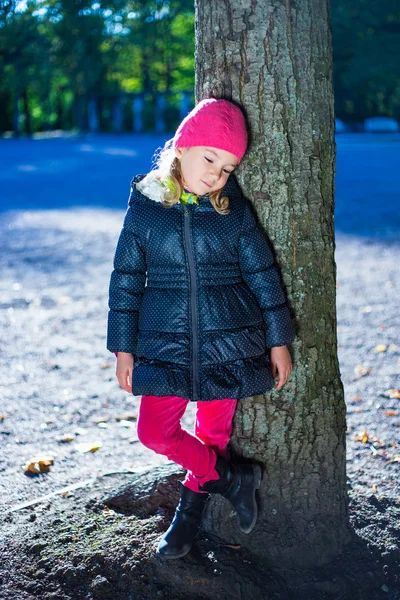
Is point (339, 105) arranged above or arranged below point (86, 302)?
above

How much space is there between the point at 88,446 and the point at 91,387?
2.94ft

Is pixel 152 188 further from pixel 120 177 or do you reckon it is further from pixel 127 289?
pixel 120 177

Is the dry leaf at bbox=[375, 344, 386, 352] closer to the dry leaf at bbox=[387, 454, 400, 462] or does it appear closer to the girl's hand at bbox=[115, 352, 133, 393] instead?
the dry leaf at bbox=[387, 454, 400, 462]

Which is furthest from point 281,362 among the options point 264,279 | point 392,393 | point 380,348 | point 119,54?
point 119,54

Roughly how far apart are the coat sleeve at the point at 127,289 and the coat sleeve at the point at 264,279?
387 mm

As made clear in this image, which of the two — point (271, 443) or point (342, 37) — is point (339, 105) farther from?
point (271, 443)

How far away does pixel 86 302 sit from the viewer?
22.7ft

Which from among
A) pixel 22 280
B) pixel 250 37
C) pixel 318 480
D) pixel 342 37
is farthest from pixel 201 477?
pixel 342 37

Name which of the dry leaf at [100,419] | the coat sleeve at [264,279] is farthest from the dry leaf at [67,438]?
the coat sleeve at [264,279]

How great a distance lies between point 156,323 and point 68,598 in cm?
107

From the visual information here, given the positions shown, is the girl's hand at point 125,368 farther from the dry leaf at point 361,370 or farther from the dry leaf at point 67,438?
the dry leaf at point 361,370

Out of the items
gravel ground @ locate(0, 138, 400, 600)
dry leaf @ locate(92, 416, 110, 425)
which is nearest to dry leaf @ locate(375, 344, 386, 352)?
gravel ground @ locate(0, 138, 400, 600)

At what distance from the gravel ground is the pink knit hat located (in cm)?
167

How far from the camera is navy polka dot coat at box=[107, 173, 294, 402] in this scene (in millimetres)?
2596
